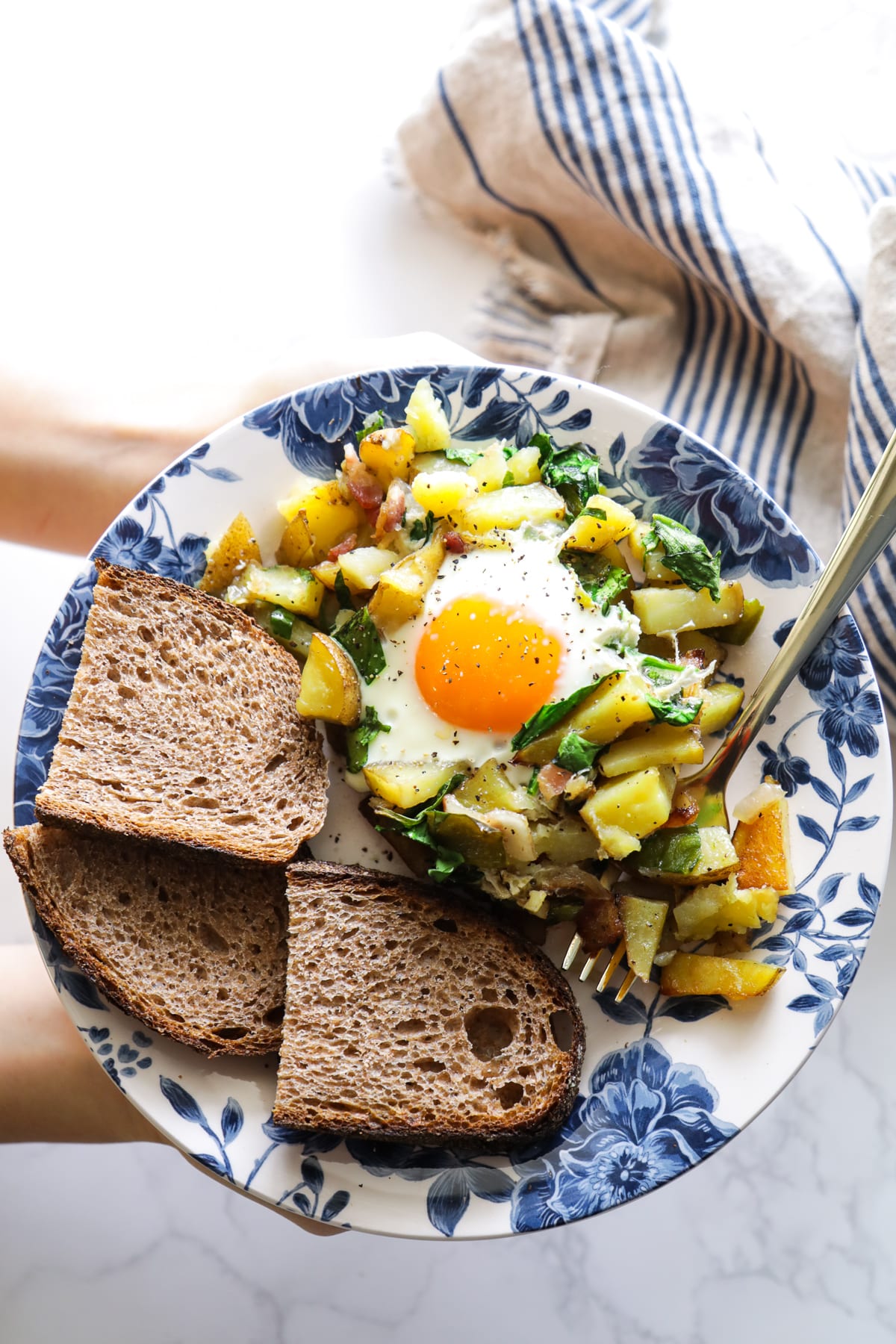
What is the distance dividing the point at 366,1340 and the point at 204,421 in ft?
9.91

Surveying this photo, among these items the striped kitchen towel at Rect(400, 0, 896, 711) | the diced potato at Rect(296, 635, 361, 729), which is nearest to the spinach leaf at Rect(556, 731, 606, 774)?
the diced potato at Rect(296, 635, 361, 729)

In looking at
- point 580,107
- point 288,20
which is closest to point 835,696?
point 580,107

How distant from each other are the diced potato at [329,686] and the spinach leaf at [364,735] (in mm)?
30

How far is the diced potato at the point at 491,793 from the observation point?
8.22 ft

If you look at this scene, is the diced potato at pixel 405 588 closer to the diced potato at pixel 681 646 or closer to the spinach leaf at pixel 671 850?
the diced potato at pixel 681 646

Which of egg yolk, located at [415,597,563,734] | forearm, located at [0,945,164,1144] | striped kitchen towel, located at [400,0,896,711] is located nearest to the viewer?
egg yolk, located at [415,597,563,734]


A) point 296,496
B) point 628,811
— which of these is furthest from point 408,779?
point 296,496

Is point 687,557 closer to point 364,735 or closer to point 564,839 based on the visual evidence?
point 564,839

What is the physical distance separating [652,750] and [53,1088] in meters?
2.17

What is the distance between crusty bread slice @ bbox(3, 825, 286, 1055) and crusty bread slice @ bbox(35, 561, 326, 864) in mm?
115

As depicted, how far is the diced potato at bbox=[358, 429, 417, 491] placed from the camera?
107 inches

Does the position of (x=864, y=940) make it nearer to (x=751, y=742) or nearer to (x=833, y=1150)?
(x=751, y=742)

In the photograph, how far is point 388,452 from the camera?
2.71 m

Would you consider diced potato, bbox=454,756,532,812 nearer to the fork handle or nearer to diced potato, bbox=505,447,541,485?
the fork handle
